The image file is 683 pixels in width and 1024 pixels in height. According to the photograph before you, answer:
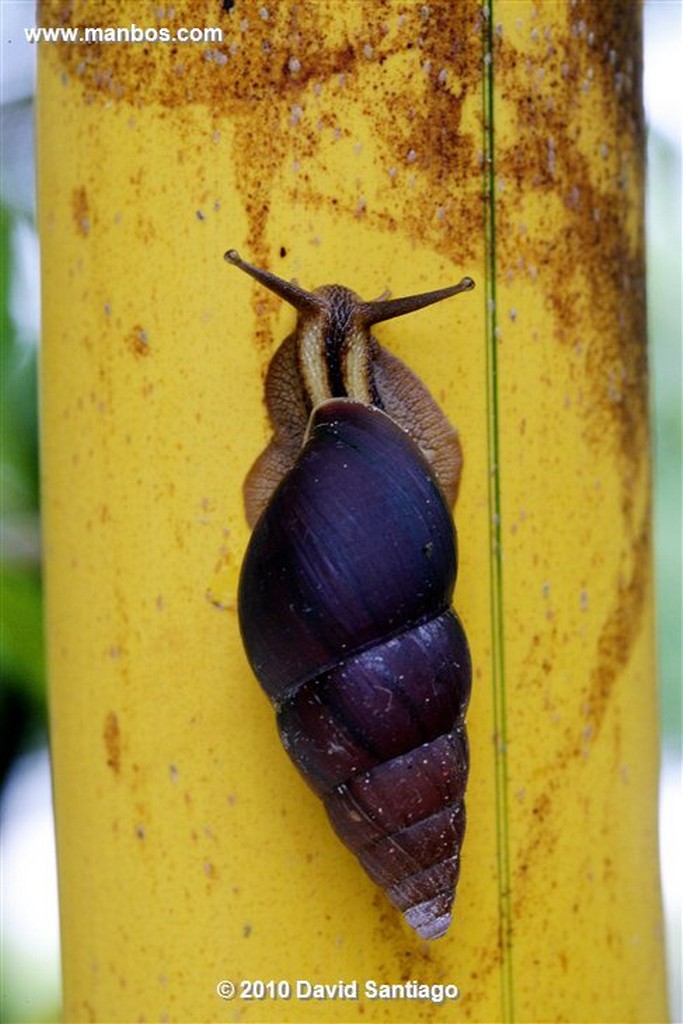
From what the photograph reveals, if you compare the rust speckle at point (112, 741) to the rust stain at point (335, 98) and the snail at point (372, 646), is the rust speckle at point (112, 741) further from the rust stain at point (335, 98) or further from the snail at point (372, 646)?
the rust stain at point (335, 98)

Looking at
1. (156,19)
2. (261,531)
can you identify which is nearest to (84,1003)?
(261,531)

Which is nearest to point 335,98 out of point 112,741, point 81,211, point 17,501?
point 81,211

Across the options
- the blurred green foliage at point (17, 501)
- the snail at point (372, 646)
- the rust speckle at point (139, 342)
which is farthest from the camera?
the blurred green foliage at point (17, 501)

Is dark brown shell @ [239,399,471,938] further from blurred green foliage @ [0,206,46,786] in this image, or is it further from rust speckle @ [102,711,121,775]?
blurred green foliage @ [0,206,46,786]

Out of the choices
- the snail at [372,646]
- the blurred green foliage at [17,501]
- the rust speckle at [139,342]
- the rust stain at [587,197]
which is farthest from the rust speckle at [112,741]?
the blurred green foliage at [17,501]

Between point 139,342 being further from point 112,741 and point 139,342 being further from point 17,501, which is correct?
point 17,501

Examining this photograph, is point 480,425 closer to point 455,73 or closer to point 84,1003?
point 455,73
